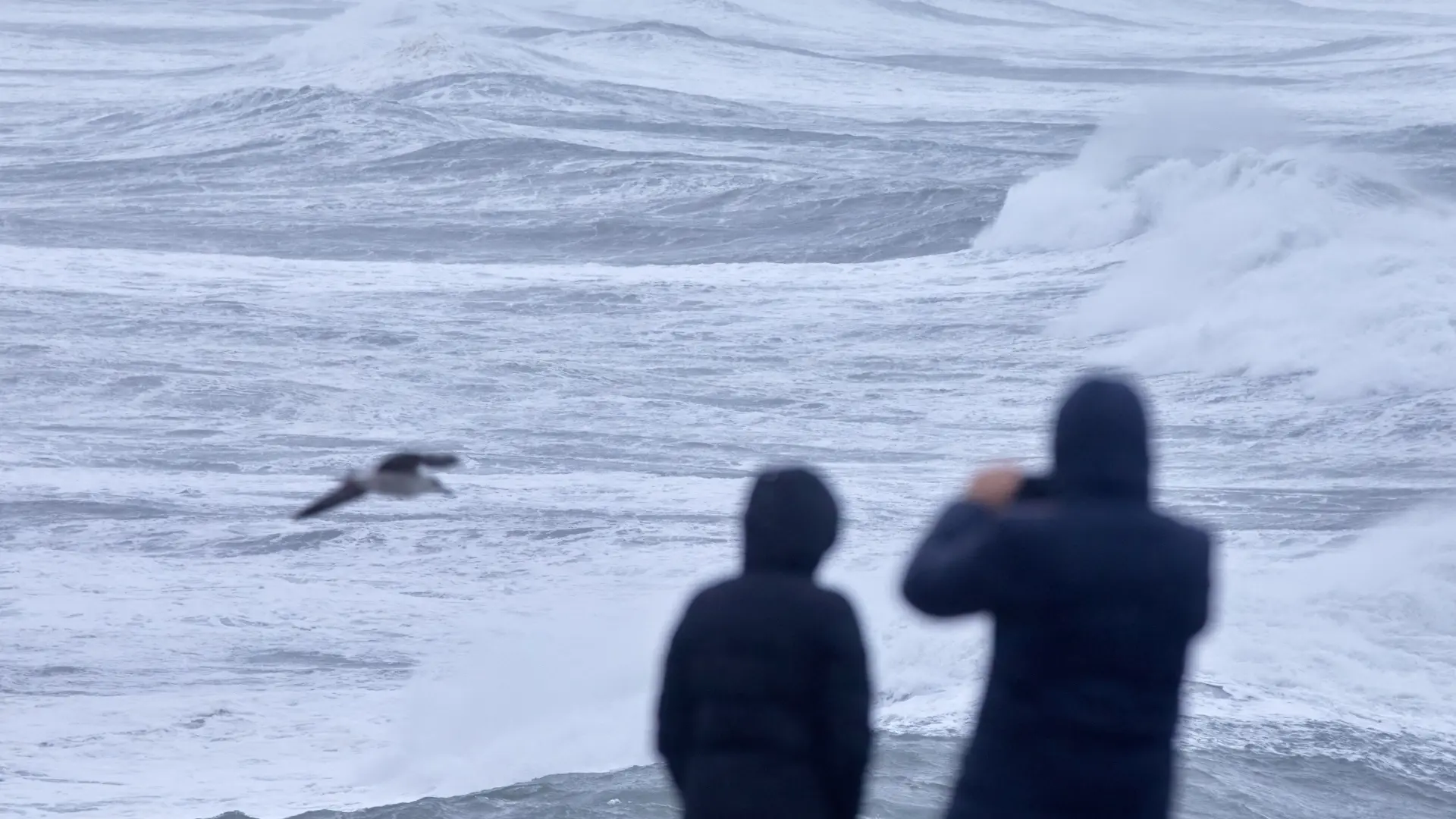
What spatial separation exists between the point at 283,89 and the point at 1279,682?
22.2m

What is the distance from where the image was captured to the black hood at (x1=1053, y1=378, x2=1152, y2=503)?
2.19 m

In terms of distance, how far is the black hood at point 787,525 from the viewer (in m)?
2.31

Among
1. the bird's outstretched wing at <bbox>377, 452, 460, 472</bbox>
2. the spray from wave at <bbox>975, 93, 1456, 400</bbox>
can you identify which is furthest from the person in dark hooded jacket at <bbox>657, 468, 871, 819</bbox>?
the spray from wave at <bbox>975, 93, 1456, 400</bbox>

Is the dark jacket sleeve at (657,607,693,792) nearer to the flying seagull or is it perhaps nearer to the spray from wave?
the flying seagull

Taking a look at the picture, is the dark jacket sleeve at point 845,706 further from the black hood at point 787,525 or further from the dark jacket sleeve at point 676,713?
the dark jacket sleeve at point 676,713

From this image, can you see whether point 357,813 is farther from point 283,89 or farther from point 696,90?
point 696,90

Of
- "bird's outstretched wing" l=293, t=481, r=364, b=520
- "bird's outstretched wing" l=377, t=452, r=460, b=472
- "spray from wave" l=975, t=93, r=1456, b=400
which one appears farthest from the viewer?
"spray from wave" l=975, t=93, r=1456, b=400

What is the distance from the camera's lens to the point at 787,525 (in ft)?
7.59

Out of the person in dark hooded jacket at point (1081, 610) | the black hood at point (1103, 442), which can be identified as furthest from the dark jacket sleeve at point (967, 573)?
the black hood at point (1103, 442)

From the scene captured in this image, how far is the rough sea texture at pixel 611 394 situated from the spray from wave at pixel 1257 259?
6 centimetres

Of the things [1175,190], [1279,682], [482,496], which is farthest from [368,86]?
[1279,682]

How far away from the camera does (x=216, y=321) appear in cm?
1399

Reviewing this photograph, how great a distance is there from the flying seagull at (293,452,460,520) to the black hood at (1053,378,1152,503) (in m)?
0.78

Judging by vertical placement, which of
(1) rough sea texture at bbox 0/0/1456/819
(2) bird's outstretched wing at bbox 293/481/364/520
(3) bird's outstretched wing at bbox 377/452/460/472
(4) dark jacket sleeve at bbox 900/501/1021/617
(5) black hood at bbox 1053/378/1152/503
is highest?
(5) black hood at bbox 1053/378/1152/503
